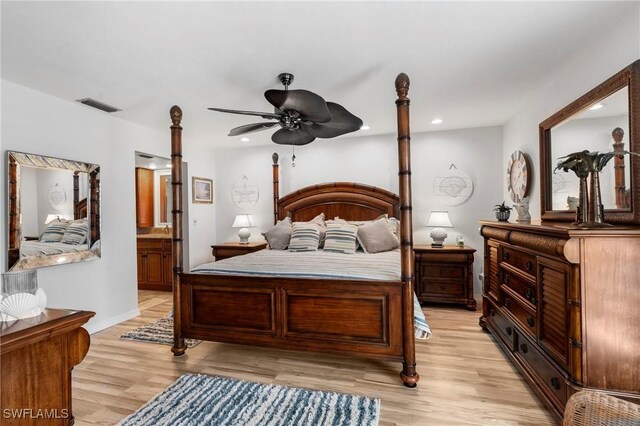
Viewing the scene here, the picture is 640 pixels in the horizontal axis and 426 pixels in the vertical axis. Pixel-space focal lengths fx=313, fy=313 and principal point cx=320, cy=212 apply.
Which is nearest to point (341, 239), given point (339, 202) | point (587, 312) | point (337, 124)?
point (339, 202)

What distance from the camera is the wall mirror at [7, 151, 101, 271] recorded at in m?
2.77

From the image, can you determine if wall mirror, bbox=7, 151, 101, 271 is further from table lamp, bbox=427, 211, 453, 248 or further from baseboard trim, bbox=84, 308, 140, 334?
table lamp, bbox=427, 211, 453, 248

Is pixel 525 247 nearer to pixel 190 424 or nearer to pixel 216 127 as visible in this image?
pixel 190 424

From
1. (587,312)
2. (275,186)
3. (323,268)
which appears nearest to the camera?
(587,312)

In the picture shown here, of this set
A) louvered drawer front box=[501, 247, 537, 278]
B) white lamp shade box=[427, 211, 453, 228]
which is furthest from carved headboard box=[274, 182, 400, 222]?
louvered drawer front box=[501, 247, 537, 278]

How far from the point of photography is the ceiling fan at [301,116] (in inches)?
87.3

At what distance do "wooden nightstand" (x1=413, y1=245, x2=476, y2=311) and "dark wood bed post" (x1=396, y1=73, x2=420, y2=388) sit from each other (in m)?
1.92

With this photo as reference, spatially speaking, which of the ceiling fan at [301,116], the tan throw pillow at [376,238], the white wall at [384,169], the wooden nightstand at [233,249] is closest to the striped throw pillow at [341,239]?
the tan throw pillow at [376,238]

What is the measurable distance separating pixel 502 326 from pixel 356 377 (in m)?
1.45

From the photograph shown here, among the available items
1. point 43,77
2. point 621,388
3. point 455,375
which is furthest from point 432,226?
point 43,77

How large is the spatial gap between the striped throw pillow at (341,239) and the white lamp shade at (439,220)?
1123 millimetres

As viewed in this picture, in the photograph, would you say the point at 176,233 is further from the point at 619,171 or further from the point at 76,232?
the point at 619,171

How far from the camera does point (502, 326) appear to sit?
284cm

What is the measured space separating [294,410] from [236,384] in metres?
0.56
